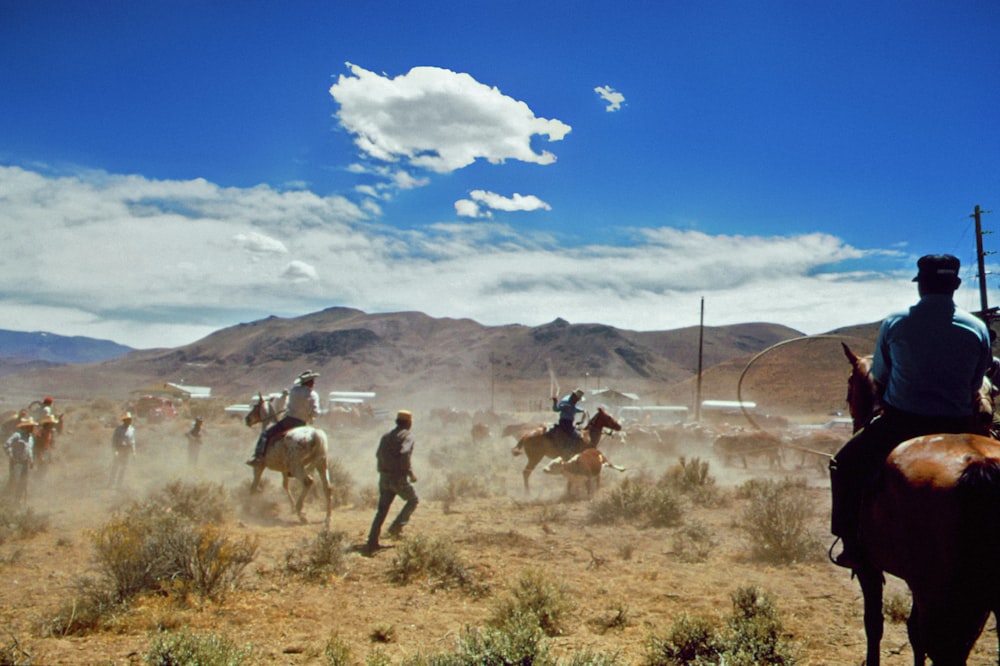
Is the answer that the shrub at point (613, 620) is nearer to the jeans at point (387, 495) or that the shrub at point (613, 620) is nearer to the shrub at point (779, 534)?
the shrub at point (779, 534)

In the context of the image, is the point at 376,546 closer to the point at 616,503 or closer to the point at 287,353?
the point at 616,503

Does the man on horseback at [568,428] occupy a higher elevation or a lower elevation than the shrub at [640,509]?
higher

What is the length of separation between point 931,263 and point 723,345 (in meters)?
169

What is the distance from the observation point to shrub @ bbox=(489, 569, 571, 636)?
599cm

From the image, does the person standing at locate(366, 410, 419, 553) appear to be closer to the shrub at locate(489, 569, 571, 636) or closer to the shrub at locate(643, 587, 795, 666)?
the shrub at locate(489, 569, 571, 636)

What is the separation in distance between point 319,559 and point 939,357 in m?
7.03

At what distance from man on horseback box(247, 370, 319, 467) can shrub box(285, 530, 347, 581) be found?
4.10m

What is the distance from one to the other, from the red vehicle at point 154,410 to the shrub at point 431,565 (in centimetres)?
3680

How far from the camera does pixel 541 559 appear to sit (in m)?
8.98

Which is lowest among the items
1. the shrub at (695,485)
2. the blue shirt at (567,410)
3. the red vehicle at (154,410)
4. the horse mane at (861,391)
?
the red vehicle at (154,410)

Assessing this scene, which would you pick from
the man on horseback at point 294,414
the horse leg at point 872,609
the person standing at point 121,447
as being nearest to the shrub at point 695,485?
the man on horseback at point 294,414

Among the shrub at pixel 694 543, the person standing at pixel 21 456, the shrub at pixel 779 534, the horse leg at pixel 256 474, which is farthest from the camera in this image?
the person standing at pixel 21 456

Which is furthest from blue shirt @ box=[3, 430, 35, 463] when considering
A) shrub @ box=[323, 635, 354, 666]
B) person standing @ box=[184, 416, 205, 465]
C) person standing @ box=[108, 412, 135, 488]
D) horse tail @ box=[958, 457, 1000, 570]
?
horse tail @ box=[958, 457, 1000, 570]

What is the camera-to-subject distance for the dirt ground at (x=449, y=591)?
5570mm
